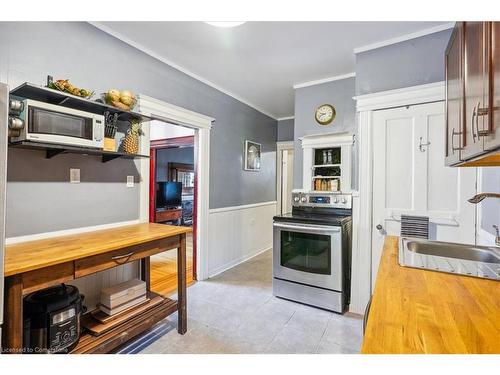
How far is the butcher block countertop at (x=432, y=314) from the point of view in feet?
2.15

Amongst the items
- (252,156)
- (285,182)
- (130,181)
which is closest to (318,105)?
(252,156)

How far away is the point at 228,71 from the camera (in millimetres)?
2857

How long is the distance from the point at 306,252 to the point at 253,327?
869 millimetres

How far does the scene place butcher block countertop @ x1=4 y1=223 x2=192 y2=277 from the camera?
1.20m

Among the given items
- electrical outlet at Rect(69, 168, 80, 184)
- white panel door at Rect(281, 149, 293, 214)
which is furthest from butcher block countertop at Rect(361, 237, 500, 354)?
white panel door at Rect(281, 149, 293, 214)

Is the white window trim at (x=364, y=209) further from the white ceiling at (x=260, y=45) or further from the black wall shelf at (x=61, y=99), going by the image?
the black wall shelf at (x=61, y=99)

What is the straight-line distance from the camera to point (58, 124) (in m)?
1.54

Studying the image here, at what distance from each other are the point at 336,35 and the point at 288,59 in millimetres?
538

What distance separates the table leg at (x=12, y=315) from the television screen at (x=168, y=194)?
15.1 ft

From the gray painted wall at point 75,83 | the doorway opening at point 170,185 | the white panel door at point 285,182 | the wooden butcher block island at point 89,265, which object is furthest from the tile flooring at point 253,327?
the white panel door at point 285,182

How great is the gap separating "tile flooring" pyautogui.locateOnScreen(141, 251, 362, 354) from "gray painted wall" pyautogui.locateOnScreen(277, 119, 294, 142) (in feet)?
9.35
